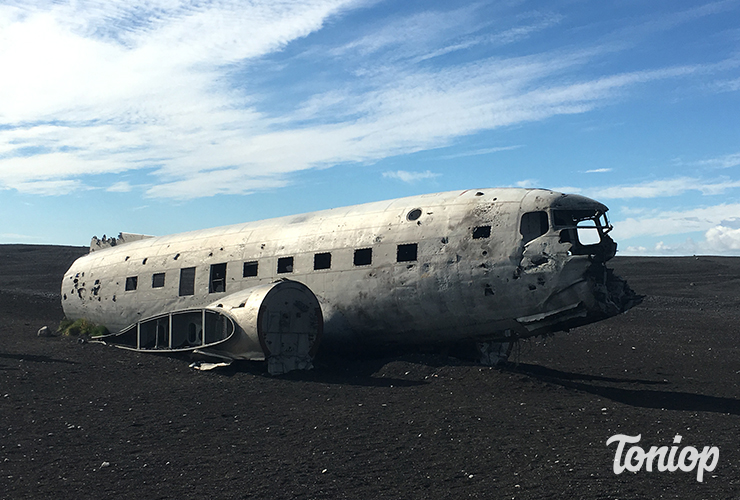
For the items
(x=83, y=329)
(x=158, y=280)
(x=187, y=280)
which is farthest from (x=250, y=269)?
(x=83, y=329)

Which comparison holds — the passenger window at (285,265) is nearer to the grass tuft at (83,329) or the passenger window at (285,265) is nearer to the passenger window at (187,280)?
the passenger window at (187,280)

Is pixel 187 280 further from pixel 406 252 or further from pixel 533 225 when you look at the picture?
pixel 533 225

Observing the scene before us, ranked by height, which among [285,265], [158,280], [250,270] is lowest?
[158,280]

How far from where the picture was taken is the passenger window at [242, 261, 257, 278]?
20.1 meters

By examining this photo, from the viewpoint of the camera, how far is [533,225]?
16.2 metres

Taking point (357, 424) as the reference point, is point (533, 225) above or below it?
above

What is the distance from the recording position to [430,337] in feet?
57.1

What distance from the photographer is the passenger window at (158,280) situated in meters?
22.4

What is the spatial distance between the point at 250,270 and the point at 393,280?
5.14 metres

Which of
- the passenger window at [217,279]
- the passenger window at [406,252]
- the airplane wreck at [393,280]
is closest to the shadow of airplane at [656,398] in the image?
the airplane wreck at [393,280]

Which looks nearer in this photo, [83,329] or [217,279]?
[217,279]

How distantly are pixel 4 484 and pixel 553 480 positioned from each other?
25.6 feet

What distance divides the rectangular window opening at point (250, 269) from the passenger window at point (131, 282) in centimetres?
529

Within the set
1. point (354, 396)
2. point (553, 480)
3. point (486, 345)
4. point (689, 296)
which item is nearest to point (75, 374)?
point (354, 396)
